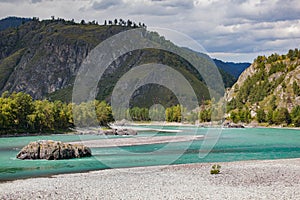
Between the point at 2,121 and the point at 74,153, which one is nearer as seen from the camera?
the point at 74,153

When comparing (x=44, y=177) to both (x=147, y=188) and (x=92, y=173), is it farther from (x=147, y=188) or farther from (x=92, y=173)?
(x=147, y=188)

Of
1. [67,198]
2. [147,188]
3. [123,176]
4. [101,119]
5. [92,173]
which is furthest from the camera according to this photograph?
[101,119]

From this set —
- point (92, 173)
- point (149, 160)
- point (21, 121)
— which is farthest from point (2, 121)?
point (92, 173)

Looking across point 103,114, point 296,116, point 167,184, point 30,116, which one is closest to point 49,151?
point 167,184

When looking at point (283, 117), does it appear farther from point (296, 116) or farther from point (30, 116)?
point (30, 116)

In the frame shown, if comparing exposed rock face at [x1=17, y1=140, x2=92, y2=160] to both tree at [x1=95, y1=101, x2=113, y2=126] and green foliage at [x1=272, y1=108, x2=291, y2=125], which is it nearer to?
tree at [x1=95, y1=101, x2=113, y2=126]

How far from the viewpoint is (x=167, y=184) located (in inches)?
1590

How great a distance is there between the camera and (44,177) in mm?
46469

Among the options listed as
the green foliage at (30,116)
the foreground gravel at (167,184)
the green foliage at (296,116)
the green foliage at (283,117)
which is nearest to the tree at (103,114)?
the green foliage at (30,116)

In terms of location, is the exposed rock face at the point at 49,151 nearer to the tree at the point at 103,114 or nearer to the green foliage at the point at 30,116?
the green foliage at the point at 30,116

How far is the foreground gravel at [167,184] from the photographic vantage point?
34.9 metres

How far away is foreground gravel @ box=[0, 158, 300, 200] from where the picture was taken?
34906 millimetres

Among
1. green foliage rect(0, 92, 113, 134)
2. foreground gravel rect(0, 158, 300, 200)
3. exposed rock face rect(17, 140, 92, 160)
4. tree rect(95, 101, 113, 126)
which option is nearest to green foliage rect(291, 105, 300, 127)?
tree rect(95, 101, 113, 126)

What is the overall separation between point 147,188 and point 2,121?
9887 centimetres
